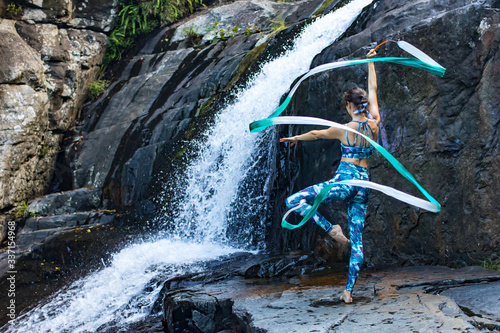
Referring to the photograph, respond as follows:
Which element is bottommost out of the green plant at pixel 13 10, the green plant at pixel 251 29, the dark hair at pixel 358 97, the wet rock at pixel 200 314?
the wet rock at pixel 200 314

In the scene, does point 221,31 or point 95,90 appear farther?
point 221,31

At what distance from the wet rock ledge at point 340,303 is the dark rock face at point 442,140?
1.45 ft

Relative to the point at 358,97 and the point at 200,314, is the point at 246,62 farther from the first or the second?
the point at 200,314

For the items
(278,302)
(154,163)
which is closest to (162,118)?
(154,163)

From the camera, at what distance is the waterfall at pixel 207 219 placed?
6.53m

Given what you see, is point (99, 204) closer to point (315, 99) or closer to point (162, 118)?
point (162, 118)

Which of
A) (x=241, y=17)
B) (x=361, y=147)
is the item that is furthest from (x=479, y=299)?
(x=241, y=17)

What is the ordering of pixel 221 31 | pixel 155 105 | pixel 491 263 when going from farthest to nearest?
pixel 221 31 < pixel 155 105 < pixel 491 263

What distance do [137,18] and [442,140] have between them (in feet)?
44.1

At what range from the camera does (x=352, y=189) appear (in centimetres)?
428

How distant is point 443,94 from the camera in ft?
18.5

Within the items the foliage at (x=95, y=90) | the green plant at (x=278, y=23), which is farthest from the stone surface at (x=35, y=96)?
the green plant at (x=278, y=23)

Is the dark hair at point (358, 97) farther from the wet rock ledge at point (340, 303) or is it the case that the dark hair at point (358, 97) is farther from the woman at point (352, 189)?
the wet rock ledge at point (340, 303)

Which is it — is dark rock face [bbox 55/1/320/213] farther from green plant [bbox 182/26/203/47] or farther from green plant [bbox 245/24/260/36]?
green plant [bbox 245/24/260/36]
